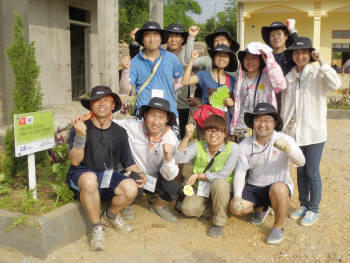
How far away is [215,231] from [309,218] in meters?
1.02

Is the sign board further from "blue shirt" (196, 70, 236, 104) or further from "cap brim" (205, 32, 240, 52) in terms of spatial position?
"cap brim" (205, 32, 240, 52)

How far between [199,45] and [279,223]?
379 inches

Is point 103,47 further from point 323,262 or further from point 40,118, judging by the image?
point 323,262

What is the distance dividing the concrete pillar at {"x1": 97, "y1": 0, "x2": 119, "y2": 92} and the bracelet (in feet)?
17.4

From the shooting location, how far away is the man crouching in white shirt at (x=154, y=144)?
350cm

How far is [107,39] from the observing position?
7965 millimetres

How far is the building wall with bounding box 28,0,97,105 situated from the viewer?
8.48 metres

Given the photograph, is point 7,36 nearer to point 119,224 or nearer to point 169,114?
point 169,114

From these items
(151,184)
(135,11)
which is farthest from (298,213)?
(135,11)

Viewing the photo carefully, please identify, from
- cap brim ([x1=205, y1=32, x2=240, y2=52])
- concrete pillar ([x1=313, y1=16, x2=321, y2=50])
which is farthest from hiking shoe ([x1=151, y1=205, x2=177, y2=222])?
concrete pillar ([x1=313, y1=16, x2=321, y2=50])

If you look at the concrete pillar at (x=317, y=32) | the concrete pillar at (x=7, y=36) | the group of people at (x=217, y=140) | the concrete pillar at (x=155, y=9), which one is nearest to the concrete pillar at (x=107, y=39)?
the concrete pillar at (x=155, y=9)

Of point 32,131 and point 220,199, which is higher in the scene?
point 32,131

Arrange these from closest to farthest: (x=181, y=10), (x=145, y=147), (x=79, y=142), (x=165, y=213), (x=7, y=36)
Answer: (x=79, y=142)
(x=145, y=147)
(x=165, y=213)
(x=7, y=36)
(x=181, y=10)

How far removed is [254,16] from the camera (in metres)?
16.5
